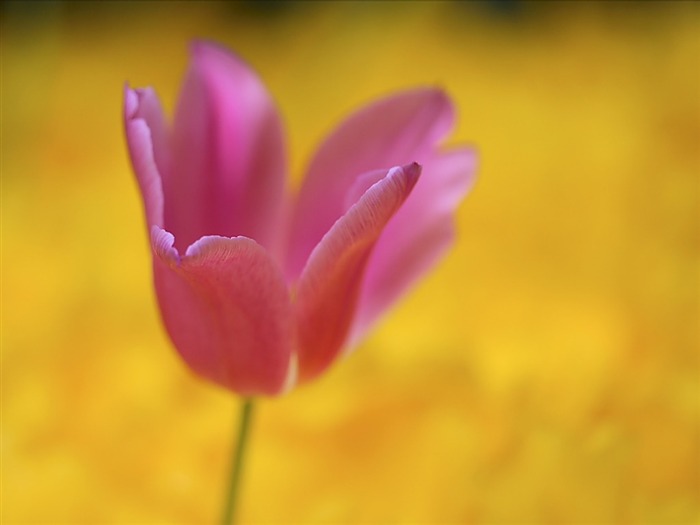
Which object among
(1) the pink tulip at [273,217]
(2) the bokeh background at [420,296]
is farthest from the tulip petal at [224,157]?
(2) the bokeh background at [420,296]

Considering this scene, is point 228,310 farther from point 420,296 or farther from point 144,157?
point 420,296

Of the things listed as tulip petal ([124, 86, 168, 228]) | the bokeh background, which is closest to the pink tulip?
tulip petal ([124, 86, 168, 228])

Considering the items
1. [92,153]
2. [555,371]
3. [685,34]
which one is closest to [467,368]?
[555,371]

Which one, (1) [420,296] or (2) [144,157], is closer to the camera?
(2) [144,157]

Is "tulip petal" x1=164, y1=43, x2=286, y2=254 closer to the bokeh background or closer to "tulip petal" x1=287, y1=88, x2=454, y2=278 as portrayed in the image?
"tulip petal" x1=287, y1=88, x2=454, y2=278

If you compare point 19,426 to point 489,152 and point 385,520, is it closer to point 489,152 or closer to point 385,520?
point 385,520

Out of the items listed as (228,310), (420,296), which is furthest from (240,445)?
Answer: (420,296)
